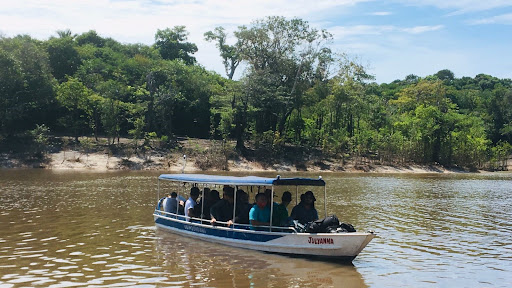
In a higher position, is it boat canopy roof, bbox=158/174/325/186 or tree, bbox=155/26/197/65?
tree, bbox=155/26/197/65

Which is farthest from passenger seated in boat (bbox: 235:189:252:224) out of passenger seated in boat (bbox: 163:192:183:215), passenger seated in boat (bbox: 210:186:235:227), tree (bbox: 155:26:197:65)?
tree (bbox: 155:26:197:65)

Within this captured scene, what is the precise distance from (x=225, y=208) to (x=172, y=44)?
7110 centimetres

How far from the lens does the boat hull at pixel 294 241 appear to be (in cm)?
1340

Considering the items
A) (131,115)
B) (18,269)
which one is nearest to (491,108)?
(131,115)

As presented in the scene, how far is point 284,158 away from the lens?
56.8 metres

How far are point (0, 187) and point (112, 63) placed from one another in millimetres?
40254

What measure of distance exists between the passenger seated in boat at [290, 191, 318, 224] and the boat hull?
1.28 meters

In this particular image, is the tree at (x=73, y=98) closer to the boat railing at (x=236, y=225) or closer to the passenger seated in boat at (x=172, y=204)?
the passenger seated in boat at (x=172, y=204)

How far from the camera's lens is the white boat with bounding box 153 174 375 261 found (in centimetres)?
1349

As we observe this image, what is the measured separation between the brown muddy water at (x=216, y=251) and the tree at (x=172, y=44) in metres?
58.4

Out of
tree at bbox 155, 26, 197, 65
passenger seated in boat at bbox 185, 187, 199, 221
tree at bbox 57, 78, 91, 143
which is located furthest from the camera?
tree at bbox 155, 26, 197, 65

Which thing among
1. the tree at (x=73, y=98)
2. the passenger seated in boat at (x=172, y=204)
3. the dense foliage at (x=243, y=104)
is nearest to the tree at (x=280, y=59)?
the dense foliage at (x=243, y=104)

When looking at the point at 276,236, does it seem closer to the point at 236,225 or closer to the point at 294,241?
the point at 294,241

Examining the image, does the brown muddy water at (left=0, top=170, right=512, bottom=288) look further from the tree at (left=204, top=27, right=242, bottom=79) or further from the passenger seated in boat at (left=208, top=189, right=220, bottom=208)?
the tree at (left=204, top=27, right=242, bottom=79)
